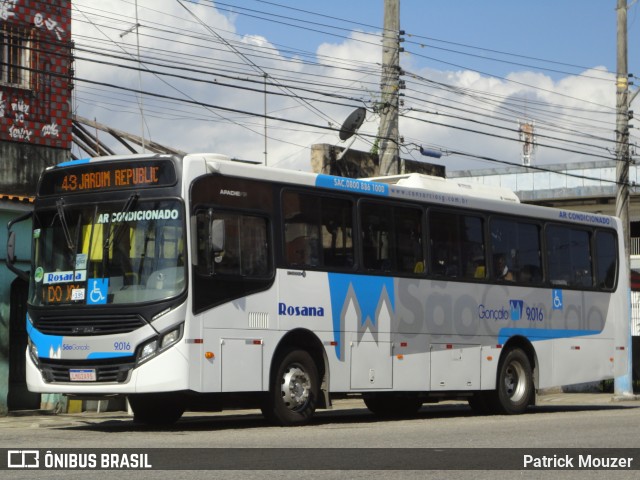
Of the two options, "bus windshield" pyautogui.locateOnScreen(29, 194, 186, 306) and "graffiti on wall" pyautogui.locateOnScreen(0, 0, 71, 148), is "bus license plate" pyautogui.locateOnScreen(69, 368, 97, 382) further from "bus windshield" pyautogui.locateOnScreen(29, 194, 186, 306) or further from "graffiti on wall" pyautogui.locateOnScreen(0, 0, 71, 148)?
"graffiti on wall" pyautogui.locateOnScreen(0, 0, 71, 148)

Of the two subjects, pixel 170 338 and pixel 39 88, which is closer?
pixel 170 338

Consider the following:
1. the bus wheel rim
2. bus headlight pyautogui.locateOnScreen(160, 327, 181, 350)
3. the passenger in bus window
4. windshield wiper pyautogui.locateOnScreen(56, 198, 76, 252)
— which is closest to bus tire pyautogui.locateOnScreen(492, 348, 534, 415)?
the passenger in bus window

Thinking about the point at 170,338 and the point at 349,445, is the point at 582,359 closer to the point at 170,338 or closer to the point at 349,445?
the point at 170,338

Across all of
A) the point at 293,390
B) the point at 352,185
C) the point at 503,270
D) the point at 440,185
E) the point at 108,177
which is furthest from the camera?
the point at 503,270

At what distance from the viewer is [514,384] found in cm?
2073

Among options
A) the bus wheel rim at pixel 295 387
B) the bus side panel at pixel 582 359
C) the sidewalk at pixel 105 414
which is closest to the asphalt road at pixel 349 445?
the sidewalk at pixel 105 414

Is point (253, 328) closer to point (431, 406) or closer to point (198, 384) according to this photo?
point (198, 384)

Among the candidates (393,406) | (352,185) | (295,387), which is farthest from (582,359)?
(295,387)

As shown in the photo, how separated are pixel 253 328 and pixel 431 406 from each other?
402 inches

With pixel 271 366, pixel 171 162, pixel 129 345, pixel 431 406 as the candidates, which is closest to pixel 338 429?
pixel 271 366

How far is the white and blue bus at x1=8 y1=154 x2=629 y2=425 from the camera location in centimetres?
1475

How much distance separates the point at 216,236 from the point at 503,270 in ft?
22.8

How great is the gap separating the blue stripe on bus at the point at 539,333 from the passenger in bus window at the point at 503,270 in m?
0.86

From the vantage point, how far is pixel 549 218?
70.4ft
